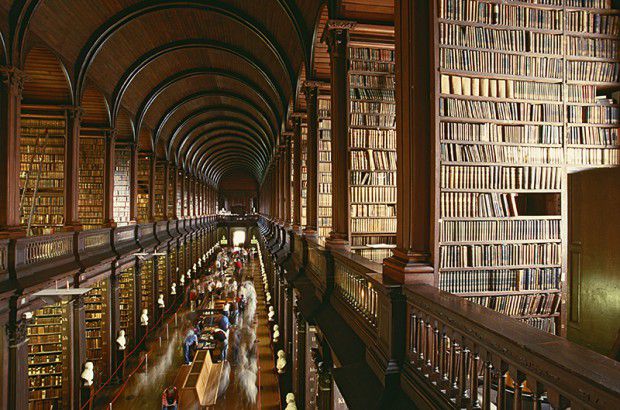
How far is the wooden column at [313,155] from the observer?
22.6 feet

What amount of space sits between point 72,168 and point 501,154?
29.5ft

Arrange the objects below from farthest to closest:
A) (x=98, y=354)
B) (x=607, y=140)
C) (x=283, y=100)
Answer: (x=283, y=100) → (x=98, y=354) → (x=607, y=140)

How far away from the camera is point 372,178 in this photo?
6.02 meters

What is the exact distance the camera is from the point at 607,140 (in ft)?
13.8

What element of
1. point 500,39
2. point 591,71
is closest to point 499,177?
point 500,39

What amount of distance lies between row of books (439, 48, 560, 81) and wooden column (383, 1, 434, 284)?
0.75 metres

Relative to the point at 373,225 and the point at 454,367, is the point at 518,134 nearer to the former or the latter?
the point at 373,225

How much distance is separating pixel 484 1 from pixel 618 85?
5.65 feet

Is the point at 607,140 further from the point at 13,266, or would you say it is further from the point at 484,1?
the point at 13,266

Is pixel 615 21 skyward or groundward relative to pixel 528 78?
skyward

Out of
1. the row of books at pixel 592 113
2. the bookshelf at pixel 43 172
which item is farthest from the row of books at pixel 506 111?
the bookshelf at pixel 43 172

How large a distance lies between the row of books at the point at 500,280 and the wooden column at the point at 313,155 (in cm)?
333

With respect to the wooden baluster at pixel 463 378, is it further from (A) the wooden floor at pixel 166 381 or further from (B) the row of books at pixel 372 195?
(A) the wooden floor at pixel 166 381

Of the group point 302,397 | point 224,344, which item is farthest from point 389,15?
point 224,344
